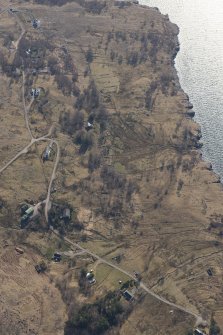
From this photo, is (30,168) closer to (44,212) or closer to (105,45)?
(44,212)

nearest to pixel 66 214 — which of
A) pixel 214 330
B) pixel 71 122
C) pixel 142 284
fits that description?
pixel 142 284

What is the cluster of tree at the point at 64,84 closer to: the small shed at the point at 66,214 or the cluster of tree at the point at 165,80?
the cluster of tree at the point at 165,80

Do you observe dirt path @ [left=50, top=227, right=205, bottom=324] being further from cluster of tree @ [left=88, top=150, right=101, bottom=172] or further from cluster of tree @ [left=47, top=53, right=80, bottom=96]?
cluster of tree @ [left=47, top=53, right=80, bottom=96]

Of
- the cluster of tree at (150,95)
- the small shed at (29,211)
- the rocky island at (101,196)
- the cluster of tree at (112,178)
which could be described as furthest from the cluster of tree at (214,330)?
the cluster of tree at (150,95)

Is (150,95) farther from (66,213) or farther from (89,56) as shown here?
(66,213)

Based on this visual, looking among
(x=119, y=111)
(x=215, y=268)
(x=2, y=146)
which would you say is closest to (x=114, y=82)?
(x=119, y=111)

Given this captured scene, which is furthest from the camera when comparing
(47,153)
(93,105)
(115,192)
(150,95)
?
(150,95)

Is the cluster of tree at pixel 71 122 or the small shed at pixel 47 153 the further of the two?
the cluster of tree at pixel 71 122
